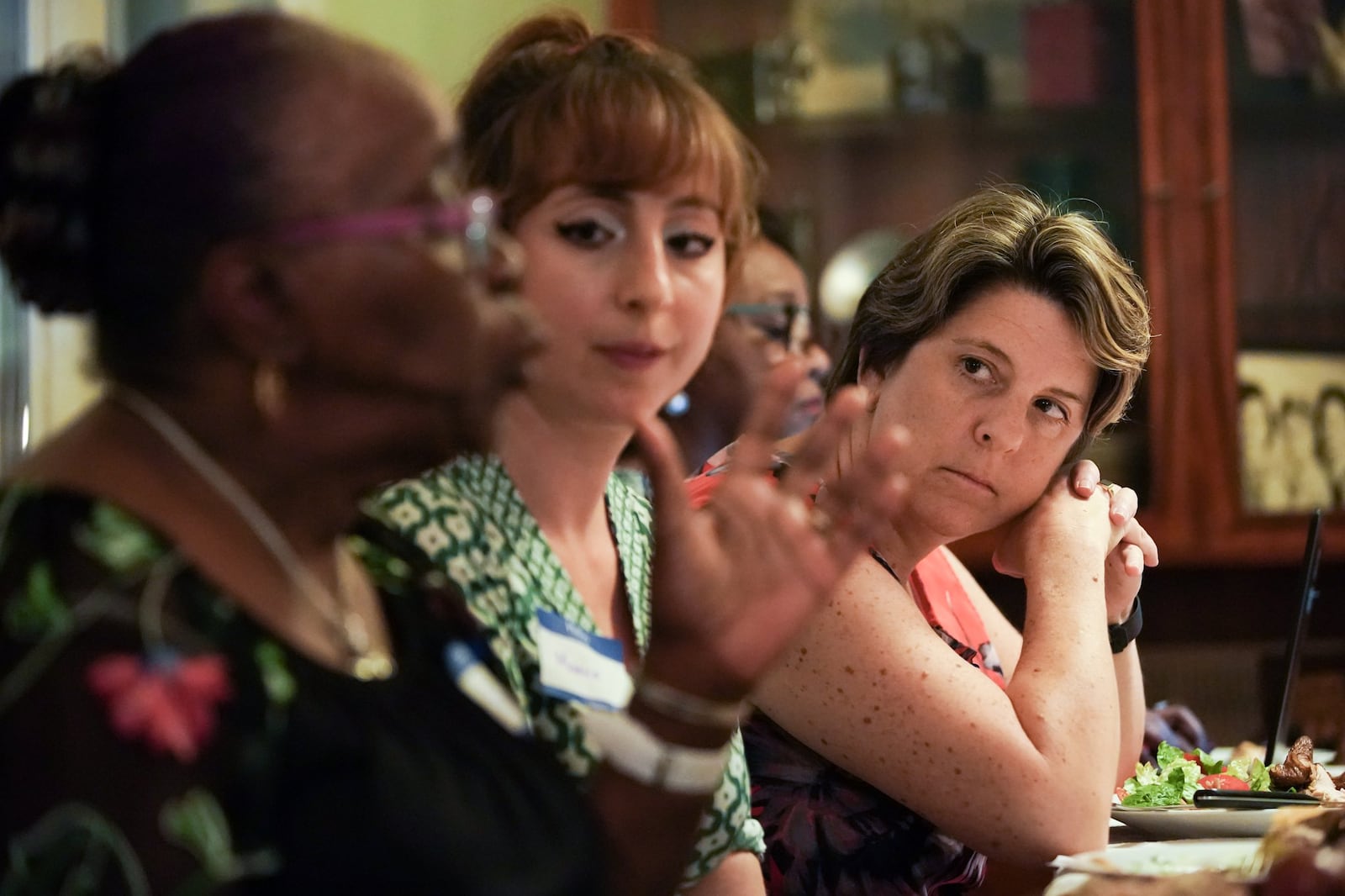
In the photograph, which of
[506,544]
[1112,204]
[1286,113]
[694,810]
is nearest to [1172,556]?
[1112,204]

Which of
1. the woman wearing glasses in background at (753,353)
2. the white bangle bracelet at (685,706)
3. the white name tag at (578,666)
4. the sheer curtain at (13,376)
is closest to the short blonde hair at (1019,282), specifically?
the woman wearing glasses in background at (753,353)

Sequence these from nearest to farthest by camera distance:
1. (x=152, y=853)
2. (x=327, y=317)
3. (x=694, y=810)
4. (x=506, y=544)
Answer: (x=152, y=853) → (x=327, y=317) → (x=694, y=810) → (x=506, y=544)

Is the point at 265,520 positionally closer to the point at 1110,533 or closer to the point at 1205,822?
the point at 1205,822

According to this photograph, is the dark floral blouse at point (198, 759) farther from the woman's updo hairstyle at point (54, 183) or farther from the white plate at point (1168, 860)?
the white plate at point (1168, 860)

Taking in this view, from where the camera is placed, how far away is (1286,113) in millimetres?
3314

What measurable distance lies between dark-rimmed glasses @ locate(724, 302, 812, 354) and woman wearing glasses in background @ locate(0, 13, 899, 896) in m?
1.83

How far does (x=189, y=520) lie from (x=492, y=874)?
0.25 metres

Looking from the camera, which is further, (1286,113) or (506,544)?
Answer: (1286,113)

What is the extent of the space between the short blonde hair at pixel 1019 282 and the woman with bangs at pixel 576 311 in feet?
1.74

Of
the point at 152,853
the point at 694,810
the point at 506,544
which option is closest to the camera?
the point at 152,853

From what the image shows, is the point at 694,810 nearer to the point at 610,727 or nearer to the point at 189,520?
the point at 610,727

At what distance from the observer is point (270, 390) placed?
0.84m

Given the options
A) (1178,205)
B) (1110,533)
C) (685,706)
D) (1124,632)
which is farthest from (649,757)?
(1178,205)

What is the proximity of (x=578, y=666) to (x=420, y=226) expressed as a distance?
18.7 inches
